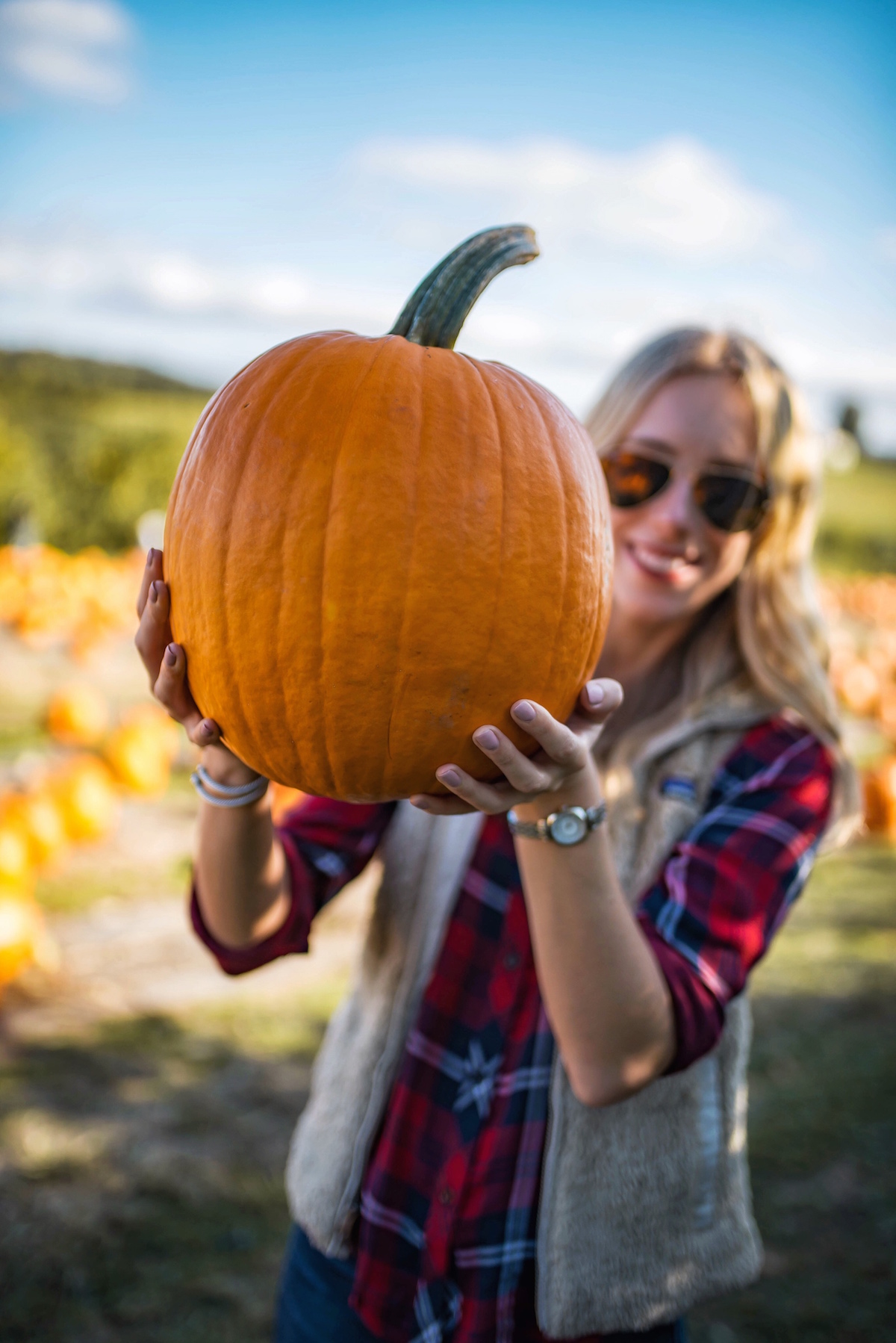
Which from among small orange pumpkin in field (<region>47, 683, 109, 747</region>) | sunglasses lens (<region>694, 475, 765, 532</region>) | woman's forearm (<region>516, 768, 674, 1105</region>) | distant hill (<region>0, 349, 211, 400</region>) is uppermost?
sunglasses lens (<region>694, 475, 765, 532</region>)

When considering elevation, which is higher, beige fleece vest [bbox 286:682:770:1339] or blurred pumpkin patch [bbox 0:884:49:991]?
beige fleece vest [bbox 286:682:770:1339]

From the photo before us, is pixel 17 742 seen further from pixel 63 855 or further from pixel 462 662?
pixel 462 662

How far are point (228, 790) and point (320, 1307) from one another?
1130mm

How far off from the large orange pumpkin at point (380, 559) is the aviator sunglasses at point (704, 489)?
0.62 metres

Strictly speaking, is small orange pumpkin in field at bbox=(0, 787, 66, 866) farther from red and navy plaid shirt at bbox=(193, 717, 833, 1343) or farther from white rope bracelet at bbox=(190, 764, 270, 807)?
white rope bracelet at bbox=(190, 764, 270, 807)

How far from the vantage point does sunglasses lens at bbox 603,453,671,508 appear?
6.24 feet

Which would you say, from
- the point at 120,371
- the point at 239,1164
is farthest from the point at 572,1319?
the point at 120,371

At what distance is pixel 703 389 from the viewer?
6.40ft

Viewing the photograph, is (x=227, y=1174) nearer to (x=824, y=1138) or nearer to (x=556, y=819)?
(x=824, y=1138)

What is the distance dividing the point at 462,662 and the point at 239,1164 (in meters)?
2.98

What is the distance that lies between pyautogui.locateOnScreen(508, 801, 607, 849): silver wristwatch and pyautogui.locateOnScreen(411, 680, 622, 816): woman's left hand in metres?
0.04

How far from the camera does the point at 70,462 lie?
1628 centimetres

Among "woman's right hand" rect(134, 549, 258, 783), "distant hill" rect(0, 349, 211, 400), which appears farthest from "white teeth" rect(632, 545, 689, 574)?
"distant hill" rect(0, 349, 211, 400)

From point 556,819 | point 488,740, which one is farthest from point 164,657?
point 556,819
